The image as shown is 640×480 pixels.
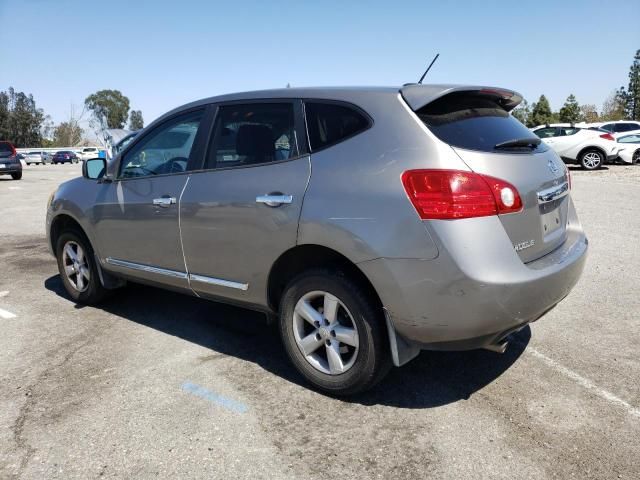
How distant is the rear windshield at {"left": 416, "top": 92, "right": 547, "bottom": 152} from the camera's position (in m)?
2.96

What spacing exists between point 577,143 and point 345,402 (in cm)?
1932

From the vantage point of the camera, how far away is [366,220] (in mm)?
2887

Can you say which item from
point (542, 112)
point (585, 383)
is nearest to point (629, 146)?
point (585, 383)

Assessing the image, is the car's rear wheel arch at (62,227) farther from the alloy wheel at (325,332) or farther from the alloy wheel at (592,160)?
the alloy wheel at (592,160)

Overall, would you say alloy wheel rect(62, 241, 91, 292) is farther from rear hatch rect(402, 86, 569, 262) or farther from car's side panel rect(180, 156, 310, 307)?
rear hatch rect(402, 86, 569, 262)

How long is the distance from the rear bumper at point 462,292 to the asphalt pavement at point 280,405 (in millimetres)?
529

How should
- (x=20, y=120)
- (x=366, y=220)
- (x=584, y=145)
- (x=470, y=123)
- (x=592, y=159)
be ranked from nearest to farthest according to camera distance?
(x=366, y=220)
(x=470, y=123)
(x=584, y=145)
(x=592, y=159)
(x=20, y=120)

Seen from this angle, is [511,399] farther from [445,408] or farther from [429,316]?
[429,316]

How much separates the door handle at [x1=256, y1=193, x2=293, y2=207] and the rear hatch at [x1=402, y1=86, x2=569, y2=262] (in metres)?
0.89

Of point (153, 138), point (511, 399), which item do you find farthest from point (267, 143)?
point (511, 399)

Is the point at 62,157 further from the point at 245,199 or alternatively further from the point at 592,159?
the point at 245,199

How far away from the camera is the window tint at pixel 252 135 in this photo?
11.3 ft

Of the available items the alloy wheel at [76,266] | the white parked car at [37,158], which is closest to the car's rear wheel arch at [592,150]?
the alloy wheel at [76,266]

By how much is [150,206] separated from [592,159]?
19.3 m
